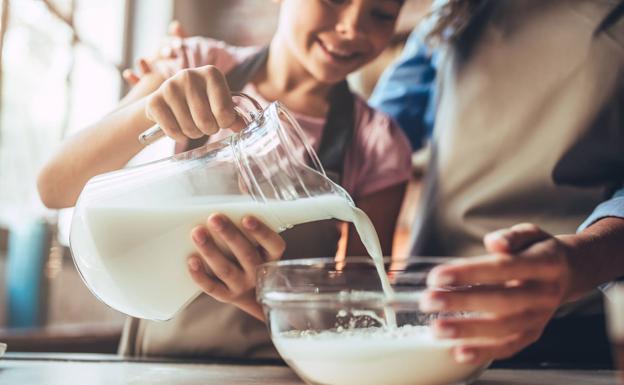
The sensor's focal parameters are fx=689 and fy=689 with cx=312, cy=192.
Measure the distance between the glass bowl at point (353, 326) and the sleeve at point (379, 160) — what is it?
447mm

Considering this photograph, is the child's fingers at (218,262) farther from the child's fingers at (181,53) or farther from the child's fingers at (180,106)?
the child's fingers at (181,53)

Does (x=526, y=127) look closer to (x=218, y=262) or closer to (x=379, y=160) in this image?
(x=379, y=160)

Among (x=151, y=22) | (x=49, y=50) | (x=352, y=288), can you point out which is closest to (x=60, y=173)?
(x=352, y=288)

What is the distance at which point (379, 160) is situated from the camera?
3.24 ft

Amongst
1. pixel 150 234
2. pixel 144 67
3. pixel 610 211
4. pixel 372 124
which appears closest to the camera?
pixel 150 234

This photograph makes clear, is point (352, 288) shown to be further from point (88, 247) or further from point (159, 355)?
point (159, 355)

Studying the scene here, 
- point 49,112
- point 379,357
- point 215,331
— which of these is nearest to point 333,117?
point 215,331

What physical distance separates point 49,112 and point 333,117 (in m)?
1.37

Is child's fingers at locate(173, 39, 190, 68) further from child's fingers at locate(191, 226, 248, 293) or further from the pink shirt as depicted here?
child's fingers at locate(191, 226, 248, 293)

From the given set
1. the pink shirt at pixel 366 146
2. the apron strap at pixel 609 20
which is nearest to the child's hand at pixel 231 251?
the pink shirt at pixel 366 146

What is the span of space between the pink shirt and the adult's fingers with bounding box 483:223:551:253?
50cm

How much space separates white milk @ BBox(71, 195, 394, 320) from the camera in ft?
1.85

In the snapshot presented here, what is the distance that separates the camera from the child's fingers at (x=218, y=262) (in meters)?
0.57

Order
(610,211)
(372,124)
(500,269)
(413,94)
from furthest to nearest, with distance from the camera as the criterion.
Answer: (413,94)
(372,124)
(610,211)
(500,269)
